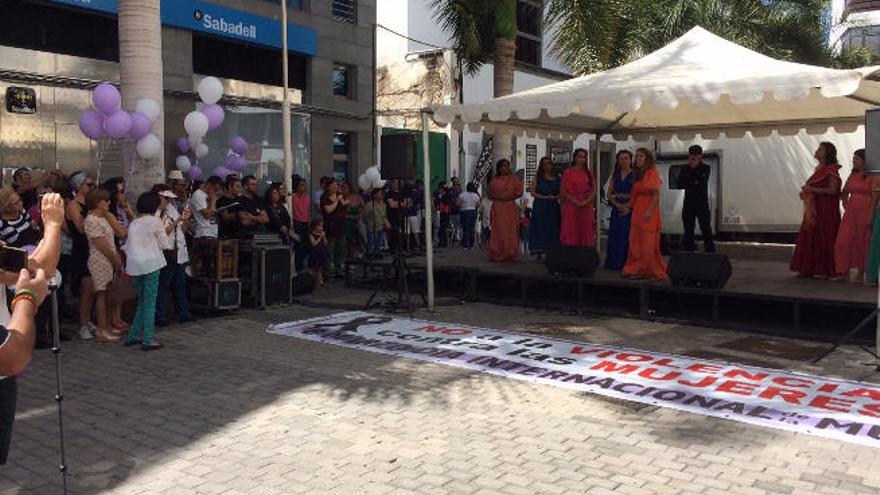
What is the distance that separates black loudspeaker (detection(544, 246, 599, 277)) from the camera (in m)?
9.60

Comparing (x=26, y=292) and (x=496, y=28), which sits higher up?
(x=496, y=28)

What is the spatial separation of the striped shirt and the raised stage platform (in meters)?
4.84

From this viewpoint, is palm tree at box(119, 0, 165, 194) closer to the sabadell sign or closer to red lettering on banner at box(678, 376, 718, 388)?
the sabadell sign

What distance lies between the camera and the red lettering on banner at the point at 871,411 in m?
5.41

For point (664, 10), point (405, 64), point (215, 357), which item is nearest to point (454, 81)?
point (405, 64)

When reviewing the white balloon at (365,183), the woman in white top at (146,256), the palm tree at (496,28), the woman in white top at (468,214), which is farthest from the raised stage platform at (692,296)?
the woman in white top at (468,214)

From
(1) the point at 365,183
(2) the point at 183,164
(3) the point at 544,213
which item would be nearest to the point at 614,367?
(3) the point at 544,213

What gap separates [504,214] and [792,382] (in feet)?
21.0

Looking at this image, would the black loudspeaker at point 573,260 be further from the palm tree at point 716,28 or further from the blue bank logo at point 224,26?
the blue bank logo at point 224,26

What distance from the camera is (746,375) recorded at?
21.5ft

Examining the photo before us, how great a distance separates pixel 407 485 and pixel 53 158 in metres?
11.1

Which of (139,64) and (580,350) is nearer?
(580,350)

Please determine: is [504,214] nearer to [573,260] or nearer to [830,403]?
[573,260]

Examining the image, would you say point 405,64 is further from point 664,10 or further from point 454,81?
point 664,10
